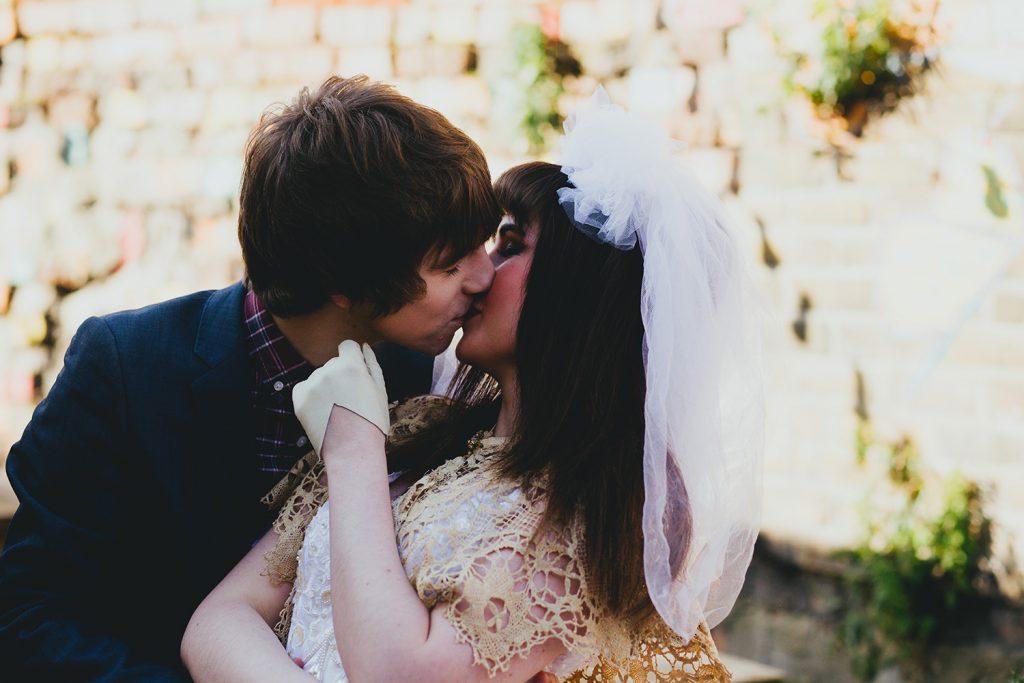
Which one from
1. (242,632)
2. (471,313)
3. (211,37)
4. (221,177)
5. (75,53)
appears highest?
(211,37)

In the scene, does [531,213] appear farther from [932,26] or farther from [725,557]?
[932,26]

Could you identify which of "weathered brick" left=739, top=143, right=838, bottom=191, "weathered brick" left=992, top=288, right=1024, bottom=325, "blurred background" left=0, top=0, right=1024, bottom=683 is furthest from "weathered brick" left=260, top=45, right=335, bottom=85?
"weathered brick" left=992, top=288, right=1024, bottom=325

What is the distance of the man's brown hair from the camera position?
1786 millimetres

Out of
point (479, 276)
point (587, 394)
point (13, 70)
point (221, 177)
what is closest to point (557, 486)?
point (587, 394)

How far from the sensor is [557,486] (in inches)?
65.2

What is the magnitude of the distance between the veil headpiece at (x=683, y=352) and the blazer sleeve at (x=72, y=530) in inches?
35.6

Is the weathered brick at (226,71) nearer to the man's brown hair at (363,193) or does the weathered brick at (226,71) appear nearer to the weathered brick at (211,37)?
the weathered brick at (211,37)

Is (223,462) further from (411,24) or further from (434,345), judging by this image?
(411,24)

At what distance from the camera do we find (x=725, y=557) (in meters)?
1.83

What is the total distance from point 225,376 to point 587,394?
2.26 ft

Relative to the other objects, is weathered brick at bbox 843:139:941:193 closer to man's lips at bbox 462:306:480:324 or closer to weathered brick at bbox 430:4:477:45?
weathered brick at bbox 430:4:477:45

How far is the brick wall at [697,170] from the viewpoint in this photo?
9.89ft

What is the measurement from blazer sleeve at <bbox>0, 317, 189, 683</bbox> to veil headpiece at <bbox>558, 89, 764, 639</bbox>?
2.97 ft

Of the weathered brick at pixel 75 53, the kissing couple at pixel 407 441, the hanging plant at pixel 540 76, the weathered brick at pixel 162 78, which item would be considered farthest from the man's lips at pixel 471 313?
the weathered brick at pixel 75 53
